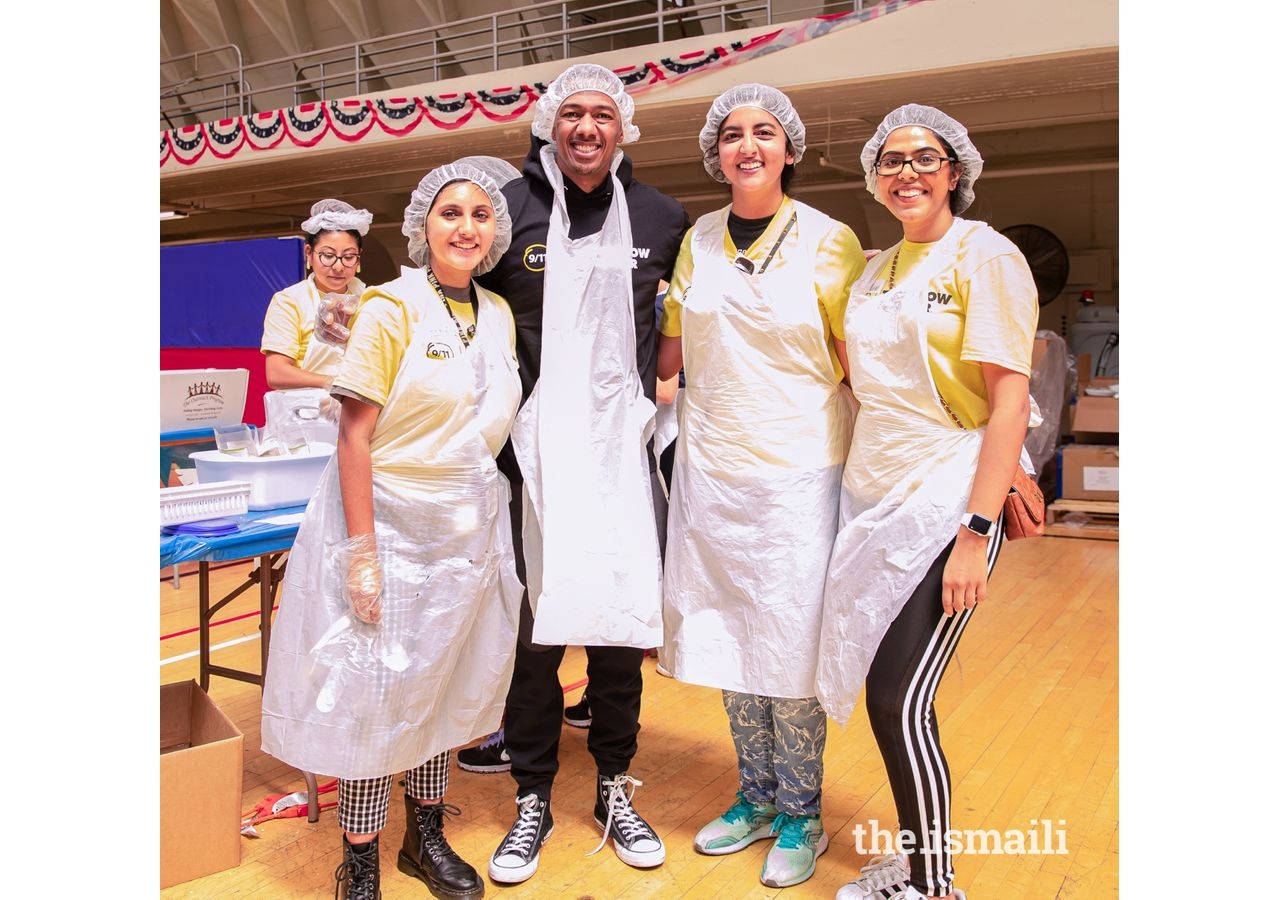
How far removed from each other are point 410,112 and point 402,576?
7.94 metres

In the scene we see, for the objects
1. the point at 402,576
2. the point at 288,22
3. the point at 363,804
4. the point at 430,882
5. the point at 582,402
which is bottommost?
the point at 430,882

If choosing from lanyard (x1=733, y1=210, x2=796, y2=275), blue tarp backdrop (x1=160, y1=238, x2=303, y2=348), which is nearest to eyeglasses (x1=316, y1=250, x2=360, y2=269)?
lanyard (x1=733, y1=210, x2=796, y2=275)

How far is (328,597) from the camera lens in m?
1.94

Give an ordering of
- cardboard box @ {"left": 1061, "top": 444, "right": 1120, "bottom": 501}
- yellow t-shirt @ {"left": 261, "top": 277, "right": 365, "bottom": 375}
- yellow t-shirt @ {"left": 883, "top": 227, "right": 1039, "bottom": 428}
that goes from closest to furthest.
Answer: yellow t-shirt @ {"left": 883, "top": 227, "right": 1039, "bottom": 428}, yellow t-shirt @ {"left": 261, "top": 277, "right": 365, "bottom": 375}, cardboard box @ {"left": 1061, "top": 444, "right": 1120, "bottom": 501}

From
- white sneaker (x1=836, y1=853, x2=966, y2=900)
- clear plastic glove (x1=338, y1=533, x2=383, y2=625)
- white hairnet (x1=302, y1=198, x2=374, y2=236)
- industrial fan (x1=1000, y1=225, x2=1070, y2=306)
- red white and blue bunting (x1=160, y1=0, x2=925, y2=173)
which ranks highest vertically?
red white and blue bunting (x1=160, y1=0, x2=925, y2=173)

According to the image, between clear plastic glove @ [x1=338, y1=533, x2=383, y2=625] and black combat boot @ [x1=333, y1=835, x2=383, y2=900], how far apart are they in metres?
0.50

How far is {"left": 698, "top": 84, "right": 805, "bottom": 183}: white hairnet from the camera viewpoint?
214cm

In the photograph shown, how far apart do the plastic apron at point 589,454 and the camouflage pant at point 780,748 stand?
30 cm

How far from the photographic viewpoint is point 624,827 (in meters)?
2.32

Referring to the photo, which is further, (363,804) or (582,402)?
(582,402)

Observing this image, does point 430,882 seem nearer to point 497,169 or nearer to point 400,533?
point 400,533

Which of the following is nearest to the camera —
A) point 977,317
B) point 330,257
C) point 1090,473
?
point 977,317

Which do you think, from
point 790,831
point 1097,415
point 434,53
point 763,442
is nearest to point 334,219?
point 763,442

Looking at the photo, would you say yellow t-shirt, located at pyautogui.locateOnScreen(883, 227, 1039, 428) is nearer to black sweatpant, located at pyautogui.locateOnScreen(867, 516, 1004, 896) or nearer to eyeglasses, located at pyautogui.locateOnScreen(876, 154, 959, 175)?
eyeglasses, located at pyautogui.locateOnScreen(876, 154, 959, 175)
